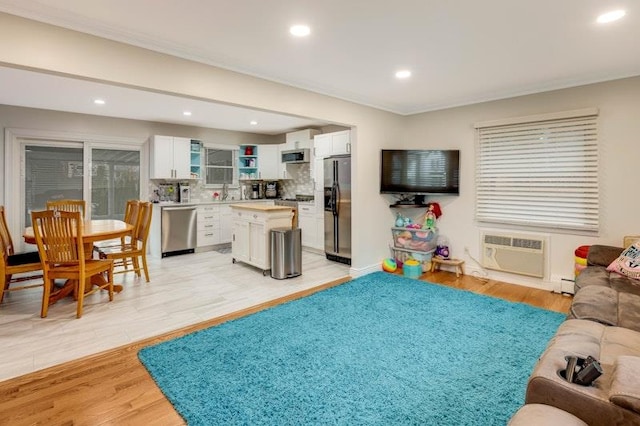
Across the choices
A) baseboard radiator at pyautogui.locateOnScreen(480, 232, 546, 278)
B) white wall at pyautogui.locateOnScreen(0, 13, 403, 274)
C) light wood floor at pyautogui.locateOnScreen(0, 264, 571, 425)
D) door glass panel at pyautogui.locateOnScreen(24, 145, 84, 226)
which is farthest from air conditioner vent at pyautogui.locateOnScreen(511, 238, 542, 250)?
door glass panel at pyautogui.locateOnScreen(24, 145, 84, 226)

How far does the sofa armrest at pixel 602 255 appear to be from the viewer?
3.17m

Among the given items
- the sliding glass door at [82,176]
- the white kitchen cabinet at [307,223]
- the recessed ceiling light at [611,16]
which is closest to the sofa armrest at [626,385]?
the recessed ceiling light at [611,16]

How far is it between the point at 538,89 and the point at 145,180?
6.49 metres

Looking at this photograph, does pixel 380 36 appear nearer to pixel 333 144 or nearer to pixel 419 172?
pixel 419 172

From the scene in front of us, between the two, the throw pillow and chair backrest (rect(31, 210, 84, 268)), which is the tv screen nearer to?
the throw pillow

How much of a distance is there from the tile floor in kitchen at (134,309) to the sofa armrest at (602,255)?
9.50ft

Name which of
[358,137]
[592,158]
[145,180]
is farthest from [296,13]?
[145,180]

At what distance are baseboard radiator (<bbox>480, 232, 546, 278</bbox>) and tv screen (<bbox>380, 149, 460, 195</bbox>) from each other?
86 cm

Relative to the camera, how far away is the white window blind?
3848 millimetres

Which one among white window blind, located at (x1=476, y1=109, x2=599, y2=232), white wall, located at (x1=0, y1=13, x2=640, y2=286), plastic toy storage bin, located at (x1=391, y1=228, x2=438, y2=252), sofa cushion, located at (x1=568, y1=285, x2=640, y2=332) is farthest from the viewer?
plastic toy storage bin, located at (x1=391, y1=228, x2=438, y2=252)

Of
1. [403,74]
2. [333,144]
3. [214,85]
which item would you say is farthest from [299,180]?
[214,85]

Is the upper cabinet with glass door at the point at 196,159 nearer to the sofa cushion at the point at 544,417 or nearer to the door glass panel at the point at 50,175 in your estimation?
the door glass panel at the point at 50,175

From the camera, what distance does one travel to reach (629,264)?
9.49 feet

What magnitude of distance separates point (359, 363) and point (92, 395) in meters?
1.78
